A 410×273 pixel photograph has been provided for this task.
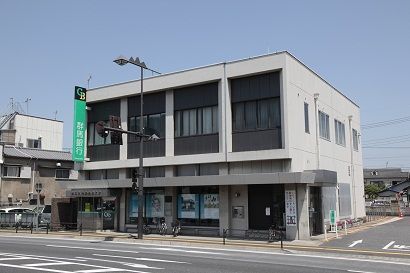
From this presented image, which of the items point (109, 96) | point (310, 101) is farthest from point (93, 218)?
point (310, 101)

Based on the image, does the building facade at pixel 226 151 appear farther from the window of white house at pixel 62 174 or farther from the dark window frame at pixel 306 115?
the window of white house at pixel 62 174

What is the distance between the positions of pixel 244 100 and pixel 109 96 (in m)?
11.4

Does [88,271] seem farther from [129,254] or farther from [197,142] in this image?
[197,142]

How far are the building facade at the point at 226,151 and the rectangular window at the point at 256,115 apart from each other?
0.06 metres

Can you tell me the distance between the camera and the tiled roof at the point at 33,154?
155 feet

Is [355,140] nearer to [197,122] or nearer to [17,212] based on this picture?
[197,122]

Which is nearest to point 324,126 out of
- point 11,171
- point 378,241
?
point 378,241

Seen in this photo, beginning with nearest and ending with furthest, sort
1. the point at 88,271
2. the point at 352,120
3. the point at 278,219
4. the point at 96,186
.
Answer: the point at 88,271 < the point at 278,219 < the point at 96,186 < the point at 352,120

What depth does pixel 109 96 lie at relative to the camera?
33.9m

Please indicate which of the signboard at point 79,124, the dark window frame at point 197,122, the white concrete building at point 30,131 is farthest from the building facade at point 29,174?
the dark window frame at point 197,122

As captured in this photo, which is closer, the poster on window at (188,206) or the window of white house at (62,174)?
the poster on window at (188,206)

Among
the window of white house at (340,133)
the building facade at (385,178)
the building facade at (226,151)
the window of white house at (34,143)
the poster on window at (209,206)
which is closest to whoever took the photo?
the building facade at (226,151)

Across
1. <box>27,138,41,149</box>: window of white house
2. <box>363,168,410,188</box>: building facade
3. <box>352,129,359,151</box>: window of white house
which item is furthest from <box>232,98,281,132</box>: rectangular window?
<box>363,168,410,188</box>: building facade

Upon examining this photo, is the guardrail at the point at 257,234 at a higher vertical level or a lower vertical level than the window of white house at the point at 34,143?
lower
